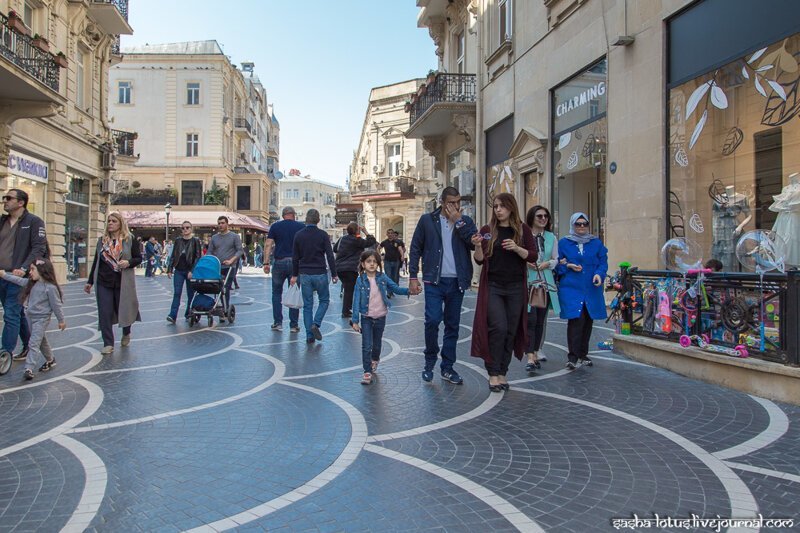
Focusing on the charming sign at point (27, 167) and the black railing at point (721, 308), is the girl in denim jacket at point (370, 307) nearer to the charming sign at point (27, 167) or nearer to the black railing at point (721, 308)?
the black railing at point (721, 308)

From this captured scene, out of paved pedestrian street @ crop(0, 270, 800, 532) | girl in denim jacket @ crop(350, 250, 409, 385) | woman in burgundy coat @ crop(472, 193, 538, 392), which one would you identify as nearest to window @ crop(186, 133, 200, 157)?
paved pedestrian street @ crop(0, 270, 800, 532)

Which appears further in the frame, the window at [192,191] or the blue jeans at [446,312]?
the window at [192,191]

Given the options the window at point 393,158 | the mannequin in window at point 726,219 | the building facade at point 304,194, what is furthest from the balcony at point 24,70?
the building facade at point 304,194

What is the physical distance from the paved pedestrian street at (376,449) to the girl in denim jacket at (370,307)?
13.2 inches

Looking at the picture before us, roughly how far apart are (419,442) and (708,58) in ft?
29.1

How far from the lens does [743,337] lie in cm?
614

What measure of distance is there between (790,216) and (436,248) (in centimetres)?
510

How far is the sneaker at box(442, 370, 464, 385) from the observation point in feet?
20.7

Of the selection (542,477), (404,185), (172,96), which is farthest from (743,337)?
(172,96)

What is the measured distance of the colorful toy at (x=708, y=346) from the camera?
20.1 feet

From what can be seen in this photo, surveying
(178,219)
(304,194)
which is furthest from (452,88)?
(304,194)

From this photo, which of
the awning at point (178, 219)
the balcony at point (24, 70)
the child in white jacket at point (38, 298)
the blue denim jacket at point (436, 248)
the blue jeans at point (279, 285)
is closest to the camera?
the blue denim jacket at point (436, 248)

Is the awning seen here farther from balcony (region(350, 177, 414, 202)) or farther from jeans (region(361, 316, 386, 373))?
jeans (region(361, 316, 386, 373))

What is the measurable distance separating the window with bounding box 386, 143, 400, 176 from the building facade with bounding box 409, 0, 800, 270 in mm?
23842
